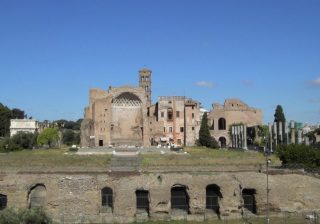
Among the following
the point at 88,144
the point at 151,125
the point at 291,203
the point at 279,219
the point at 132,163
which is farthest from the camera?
the point at 151,125

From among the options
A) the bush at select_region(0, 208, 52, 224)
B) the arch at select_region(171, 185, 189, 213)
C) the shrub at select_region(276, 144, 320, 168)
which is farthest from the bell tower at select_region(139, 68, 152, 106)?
the bush at select_region(0, 208, 52, 224)

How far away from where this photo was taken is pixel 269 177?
1436 inches

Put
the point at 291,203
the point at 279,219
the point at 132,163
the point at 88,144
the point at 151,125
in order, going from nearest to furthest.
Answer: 1. the point at 279,219
2. the point at 291,203
3. the point at 132,163
4. the point at 88,144
5. the point at 151,125

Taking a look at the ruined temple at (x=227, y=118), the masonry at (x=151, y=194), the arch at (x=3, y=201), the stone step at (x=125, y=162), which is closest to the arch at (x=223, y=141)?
the ruined temple at (x=227, y=118)

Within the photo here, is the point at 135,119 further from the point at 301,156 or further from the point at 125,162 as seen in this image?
the point at 301,156

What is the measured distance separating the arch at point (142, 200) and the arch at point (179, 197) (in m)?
2.07

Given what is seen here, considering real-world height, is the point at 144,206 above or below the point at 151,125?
below

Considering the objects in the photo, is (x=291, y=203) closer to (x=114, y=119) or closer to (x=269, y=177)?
(x=269, y=177)

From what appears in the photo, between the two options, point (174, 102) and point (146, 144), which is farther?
point (174, 102)

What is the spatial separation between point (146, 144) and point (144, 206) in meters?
45.3

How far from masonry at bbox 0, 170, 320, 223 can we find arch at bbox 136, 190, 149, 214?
0.08 metres

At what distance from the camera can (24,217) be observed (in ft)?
87.8

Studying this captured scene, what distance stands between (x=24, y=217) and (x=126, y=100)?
59.6m

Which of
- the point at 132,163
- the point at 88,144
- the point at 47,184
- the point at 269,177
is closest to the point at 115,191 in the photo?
the point at 47,184
